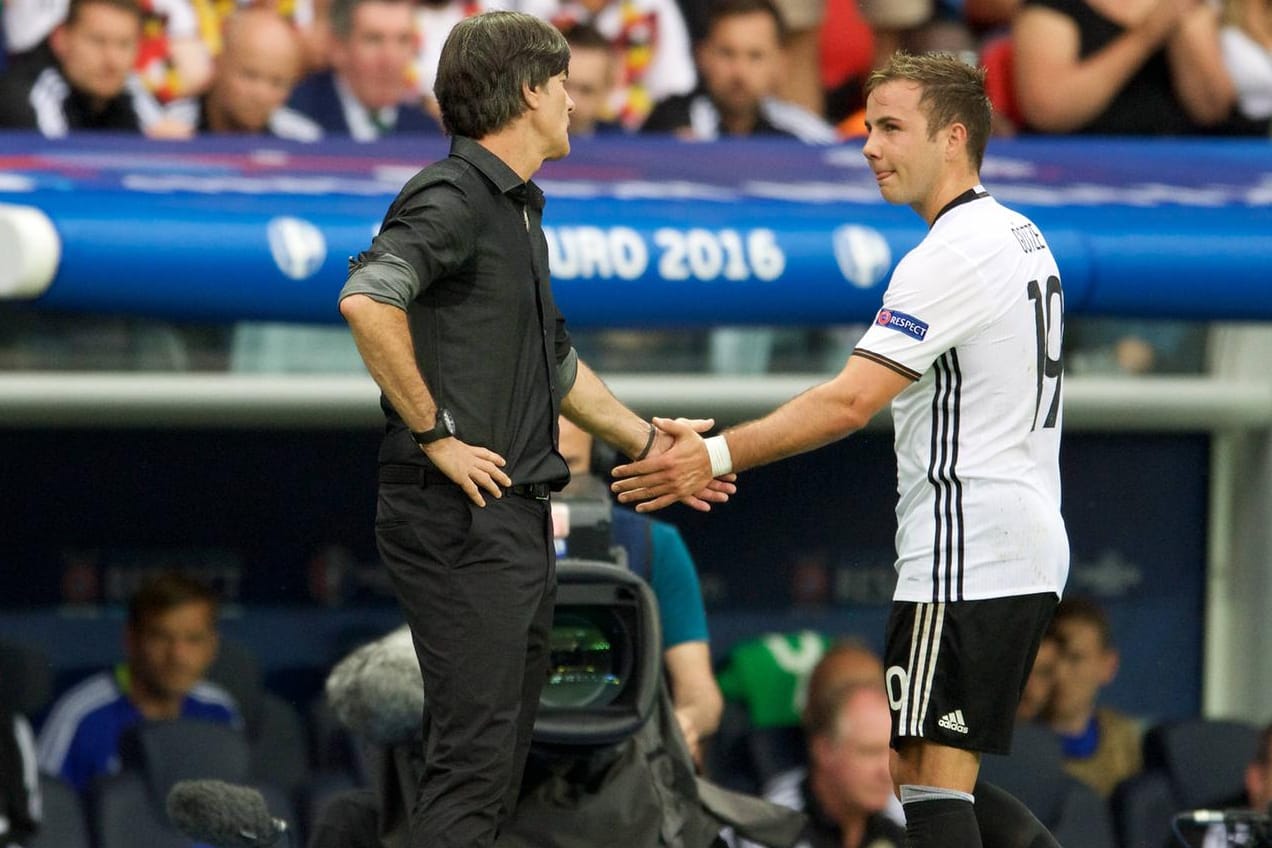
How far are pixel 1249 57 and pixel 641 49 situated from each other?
1934 millimetres

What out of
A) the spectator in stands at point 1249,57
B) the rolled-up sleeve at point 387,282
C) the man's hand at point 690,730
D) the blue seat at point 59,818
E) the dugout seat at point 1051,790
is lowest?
the blue seat at point 59,818

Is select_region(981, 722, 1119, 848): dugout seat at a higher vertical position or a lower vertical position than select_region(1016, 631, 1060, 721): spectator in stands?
lower

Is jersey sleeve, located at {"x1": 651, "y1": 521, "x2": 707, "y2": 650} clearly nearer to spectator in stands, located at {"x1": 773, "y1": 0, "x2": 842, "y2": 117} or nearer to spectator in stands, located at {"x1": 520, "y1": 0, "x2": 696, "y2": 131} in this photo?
spectator in stands, located at {"x1": 520, "y1": 0, "x2": 696, "y2": 131}

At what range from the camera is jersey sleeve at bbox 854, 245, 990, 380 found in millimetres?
3404

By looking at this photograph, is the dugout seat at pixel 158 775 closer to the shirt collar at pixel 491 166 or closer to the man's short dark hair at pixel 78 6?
the man's short dark hair at pixel 78 6

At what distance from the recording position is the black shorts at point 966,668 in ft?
11.2

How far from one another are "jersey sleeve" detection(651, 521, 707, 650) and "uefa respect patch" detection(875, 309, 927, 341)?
46.6 inches

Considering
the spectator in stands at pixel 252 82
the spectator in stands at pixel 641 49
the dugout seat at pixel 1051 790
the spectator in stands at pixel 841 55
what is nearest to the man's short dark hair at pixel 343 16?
the spectator in stands at pixel 252 82

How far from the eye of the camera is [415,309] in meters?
3.17

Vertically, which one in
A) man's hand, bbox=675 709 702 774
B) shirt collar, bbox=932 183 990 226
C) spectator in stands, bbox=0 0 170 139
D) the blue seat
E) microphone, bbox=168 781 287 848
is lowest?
the blue seat

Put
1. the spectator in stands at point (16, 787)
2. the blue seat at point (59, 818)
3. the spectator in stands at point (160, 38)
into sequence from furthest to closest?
1. the spectator in stands at point (160, 38)
2. the blue seat at point (59, 818)
3. the spectator in stands at point (16, 787)

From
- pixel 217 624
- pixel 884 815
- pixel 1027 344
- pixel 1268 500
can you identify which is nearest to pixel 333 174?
pixel 217 624

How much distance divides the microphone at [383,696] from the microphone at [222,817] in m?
0.31

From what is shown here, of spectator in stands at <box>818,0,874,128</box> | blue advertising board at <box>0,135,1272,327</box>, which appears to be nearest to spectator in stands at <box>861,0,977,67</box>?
spectator in stands at <box>818,0,874,128</box>
